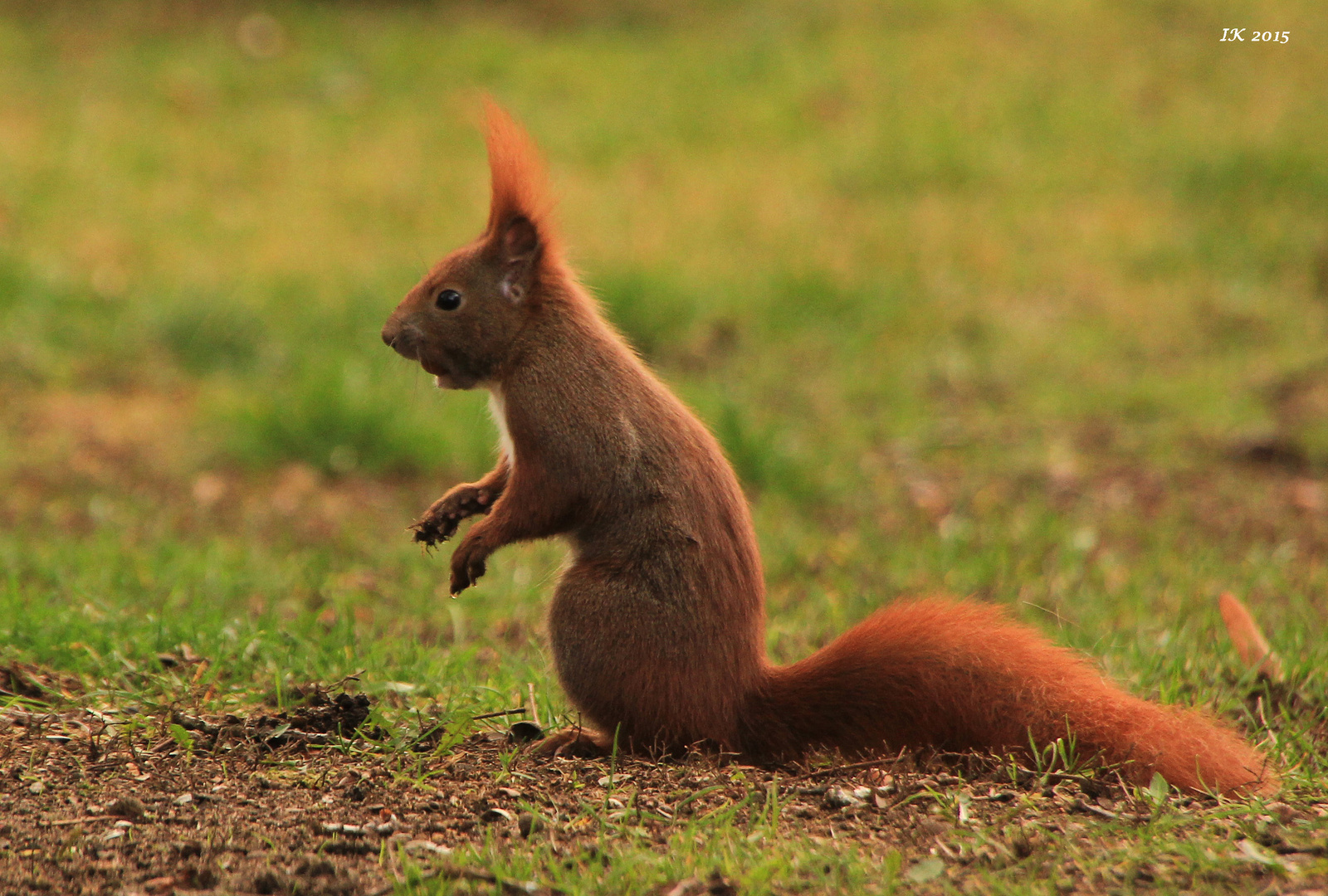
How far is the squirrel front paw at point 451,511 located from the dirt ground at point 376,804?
40 cm

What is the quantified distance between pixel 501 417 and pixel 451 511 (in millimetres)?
239

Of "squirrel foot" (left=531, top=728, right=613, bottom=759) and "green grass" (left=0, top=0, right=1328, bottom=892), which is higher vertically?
"green grass" (left=0, top=0, right=1328, bottom=892)

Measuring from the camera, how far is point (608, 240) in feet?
26.3

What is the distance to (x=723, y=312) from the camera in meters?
7.41

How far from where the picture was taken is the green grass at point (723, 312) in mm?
4203

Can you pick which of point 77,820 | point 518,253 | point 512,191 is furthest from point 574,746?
point 512,191

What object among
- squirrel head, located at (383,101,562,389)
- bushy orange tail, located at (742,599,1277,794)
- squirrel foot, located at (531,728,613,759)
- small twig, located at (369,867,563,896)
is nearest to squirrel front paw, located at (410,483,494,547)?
squirrel head, located at (383,101,562,389)

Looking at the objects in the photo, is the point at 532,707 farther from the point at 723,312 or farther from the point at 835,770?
the point at 723,312

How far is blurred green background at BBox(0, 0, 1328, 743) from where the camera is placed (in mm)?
4512

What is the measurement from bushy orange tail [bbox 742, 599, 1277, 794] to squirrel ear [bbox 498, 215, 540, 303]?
1055 mm

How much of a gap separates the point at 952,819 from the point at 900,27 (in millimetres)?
9815

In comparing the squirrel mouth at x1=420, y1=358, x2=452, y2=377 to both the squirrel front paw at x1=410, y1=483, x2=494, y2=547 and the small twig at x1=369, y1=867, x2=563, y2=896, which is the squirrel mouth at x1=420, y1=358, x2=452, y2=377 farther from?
the small twig at x1=369, y1=867, x2=563, y2=896
